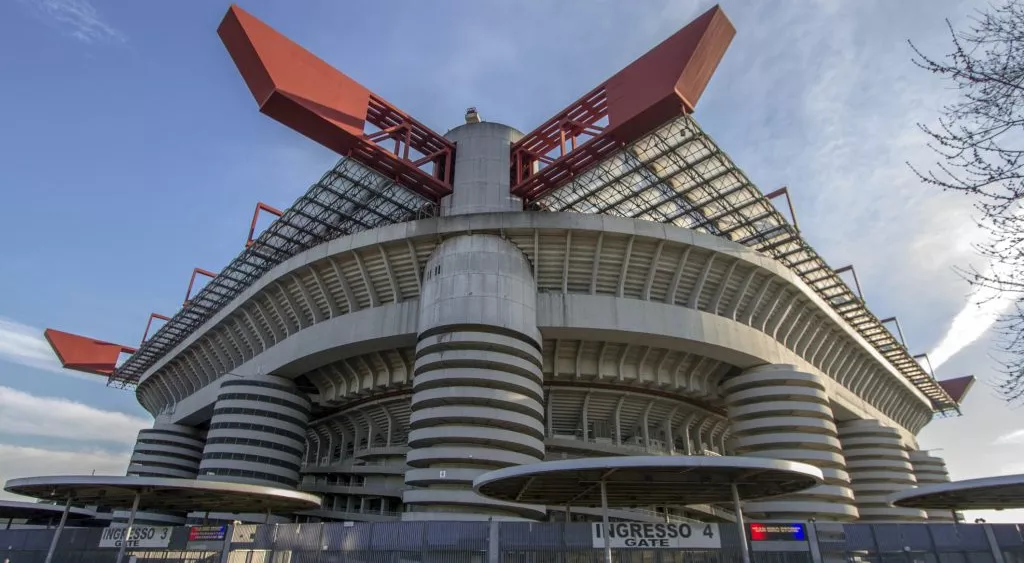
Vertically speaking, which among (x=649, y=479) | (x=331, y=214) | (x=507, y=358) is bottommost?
(x=649, y=479)

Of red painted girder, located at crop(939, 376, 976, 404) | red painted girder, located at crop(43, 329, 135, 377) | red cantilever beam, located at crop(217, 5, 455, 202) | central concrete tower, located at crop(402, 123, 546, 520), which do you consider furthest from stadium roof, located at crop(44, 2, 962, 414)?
red painted girder, located at crop(939, 376, 976, 404)

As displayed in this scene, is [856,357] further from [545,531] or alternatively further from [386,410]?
[545,531]

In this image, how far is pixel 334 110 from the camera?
102 feet

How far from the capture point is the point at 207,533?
20031 millimetres

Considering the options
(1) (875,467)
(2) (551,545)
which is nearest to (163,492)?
(2) (551,545)

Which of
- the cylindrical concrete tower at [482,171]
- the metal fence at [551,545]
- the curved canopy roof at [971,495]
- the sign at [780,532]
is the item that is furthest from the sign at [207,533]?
the curved canopy roof at [971,495]

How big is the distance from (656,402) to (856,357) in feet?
74.9

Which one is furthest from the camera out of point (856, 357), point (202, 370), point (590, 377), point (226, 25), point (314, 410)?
point (202, 370)

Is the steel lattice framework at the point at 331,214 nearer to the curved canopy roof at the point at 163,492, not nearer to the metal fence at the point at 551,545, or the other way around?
the curved canopy roof at the point at 163,492

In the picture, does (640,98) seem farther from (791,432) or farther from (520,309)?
(791,432)

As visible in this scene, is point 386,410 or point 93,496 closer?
point 93,496

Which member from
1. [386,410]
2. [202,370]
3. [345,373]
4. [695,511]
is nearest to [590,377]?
[695,511]

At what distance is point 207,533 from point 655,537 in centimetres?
1519

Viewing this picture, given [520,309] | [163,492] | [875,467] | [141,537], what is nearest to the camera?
[141,537]
